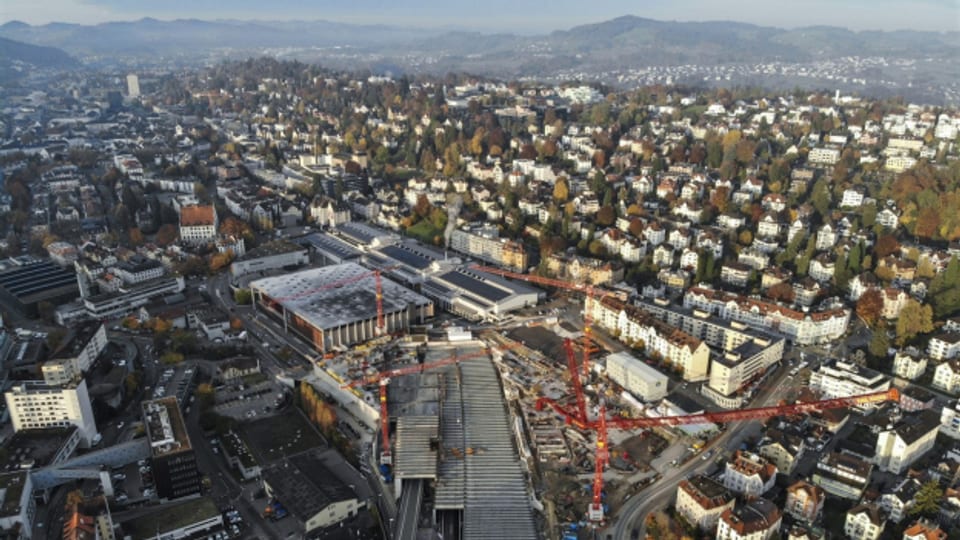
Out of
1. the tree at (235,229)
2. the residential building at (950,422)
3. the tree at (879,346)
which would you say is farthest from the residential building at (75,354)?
the tree at (879,346)

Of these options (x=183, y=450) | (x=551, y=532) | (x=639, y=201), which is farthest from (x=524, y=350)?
(x=639, y=201)

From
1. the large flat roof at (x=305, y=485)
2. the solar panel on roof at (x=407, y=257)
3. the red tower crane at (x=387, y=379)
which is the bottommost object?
the large flat roof at (x=305, y=485)

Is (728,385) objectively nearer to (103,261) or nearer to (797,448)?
(797,448)

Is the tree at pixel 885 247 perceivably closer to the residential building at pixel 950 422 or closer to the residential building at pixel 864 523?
the residential building at pixel 950 422

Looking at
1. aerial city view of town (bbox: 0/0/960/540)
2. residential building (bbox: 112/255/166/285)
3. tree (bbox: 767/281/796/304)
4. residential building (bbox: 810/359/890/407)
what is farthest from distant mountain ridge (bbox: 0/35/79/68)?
residential building (bbox: 810/359/890/407)

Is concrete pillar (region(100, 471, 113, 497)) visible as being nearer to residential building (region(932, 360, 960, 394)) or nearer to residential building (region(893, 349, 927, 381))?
residential building (region(893, 349, 927, 381))

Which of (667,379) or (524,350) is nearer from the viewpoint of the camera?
(667,379)

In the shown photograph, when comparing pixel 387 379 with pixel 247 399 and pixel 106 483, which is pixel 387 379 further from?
pixel 106 483
